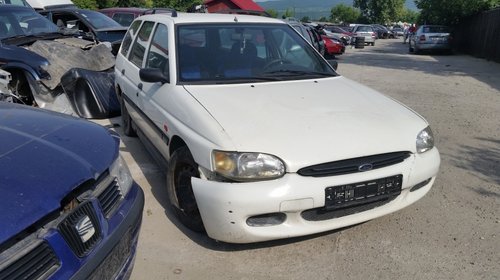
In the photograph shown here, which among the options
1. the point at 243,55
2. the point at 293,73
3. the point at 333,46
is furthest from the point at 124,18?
the point at 293,73

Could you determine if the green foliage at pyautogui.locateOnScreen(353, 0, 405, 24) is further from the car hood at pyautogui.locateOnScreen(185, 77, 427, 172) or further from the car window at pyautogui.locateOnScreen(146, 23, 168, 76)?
the car hood at pyautogui.locateOnScreen(185, 77, 427, 172)

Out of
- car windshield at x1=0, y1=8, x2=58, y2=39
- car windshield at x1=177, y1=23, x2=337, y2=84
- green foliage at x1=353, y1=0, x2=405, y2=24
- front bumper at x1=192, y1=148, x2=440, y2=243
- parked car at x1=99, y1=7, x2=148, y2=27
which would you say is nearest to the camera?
front bumper at x1=192, y1=148, x2=440, y2=243

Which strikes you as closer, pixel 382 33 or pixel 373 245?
pixel 373 245

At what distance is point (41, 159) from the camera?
2.17m

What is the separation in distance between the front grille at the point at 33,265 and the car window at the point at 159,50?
2.43 m

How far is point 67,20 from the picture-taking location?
12.0 metres

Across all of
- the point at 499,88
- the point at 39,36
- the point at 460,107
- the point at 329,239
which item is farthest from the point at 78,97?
the point at 499,88

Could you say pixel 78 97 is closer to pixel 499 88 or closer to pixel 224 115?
pixel 224 115

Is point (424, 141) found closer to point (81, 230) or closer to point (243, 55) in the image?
point (243, 55)

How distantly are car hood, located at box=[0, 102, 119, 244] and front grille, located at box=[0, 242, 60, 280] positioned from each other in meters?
0.10

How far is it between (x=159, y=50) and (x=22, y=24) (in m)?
5.07

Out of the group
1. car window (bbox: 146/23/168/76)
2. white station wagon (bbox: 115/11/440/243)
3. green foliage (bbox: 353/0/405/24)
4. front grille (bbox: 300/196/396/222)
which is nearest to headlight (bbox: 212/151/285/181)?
white station wagon (bbox: 115/11/440/243)

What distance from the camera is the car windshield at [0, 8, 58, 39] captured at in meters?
7.92

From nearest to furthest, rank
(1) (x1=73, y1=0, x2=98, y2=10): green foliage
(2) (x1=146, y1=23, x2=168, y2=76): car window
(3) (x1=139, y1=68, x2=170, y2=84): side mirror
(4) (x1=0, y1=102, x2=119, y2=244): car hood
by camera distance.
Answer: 1. (4) (x1=0, y1=102, x2=119, y2=244): car hood
2. (3) (x1=139, y1=68, x2=170, y2=84): side mirror
3. (2) (x1=146, y1=23, x2=168, y2=76): car window
4. (1) (x1=73, y1=0, x2=98, y2=10): green foliage
